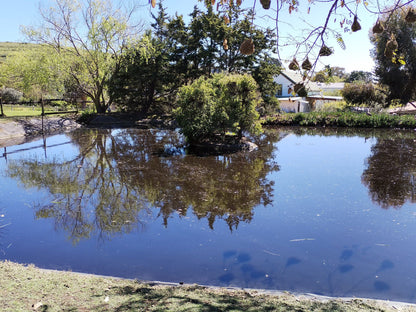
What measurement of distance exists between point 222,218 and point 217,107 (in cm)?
890

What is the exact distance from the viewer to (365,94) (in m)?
31.4

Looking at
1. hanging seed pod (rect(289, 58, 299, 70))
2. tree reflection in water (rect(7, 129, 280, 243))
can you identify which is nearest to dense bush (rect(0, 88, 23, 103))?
tree reflection in water (rect(7, 129, 280, 243))

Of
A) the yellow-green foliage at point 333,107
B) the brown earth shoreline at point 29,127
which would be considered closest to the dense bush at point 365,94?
the yellow-green foliage at point 333,107

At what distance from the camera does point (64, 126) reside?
24.0 m

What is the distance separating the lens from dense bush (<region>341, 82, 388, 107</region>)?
3138 centimetres

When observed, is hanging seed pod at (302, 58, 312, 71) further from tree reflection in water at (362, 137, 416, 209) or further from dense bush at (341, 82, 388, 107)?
dense bush at (341, 82, 388, 107)

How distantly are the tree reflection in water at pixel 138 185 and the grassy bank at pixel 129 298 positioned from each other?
2.26m

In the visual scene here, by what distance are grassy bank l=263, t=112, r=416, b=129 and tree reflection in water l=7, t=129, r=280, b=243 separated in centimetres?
1066

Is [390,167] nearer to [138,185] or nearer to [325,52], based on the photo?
[138,185]

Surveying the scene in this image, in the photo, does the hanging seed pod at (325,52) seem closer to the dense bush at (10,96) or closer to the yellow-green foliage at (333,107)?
the yellow-green foliage at (333,107)

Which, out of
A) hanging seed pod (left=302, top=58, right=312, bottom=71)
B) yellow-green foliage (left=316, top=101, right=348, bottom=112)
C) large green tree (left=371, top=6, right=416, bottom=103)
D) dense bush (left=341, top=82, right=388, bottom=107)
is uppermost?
large green tree (left=371, top=6, right=416, bottom=103)

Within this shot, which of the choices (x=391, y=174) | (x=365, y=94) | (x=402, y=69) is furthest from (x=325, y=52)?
(x=402, y=69)

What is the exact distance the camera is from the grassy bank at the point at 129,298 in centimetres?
376

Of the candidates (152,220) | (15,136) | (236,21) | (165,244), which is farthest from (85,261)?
(236,21)
